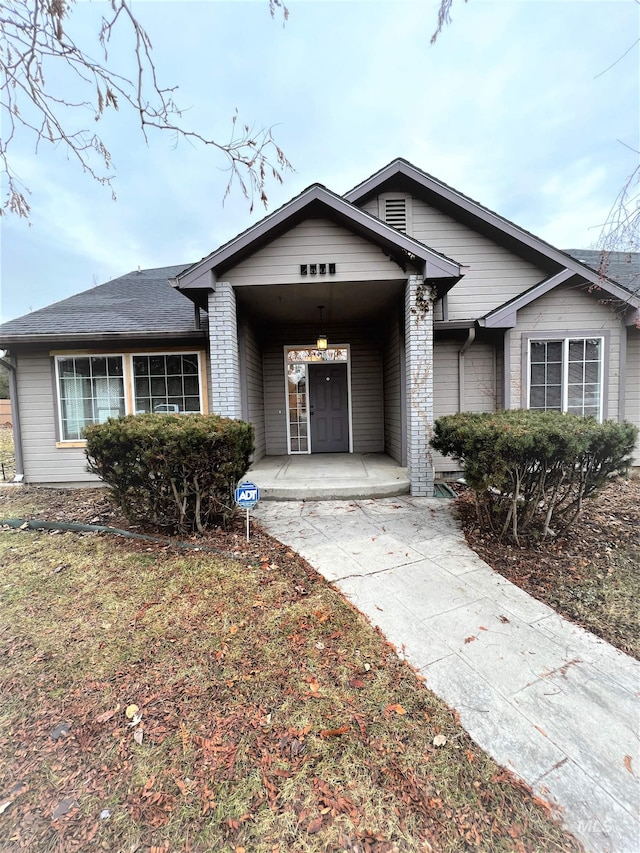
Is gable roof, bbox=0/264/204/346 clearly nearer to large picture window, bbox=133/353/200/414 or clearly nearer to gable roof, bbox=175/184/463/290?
large picture window, bbox=133/353/200/414

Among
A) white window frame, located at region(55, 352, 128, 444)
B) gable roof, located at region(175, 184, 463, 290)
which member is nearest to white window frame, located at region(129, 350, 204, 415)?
white window frame, located at region(55, 352, 128, 444)

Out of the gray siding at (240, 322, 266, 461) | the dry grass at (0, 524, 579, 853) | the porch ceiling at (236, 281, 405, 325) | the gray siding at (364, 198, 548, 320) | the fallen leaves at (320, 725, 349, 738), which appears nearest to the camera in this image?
the dry grass at (0, 524, 579, 853)

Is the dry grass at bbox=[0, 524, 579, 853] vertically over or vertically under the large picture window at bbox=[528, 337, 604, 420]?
under

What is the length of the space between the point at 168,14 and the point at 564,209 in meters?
5.45

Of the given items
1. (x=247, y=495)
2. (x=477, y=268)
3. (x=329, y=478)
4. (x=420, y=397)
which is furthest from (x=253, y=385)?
(x=477, y=268)

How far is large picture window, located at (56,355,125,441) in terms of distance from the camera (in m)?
6.62

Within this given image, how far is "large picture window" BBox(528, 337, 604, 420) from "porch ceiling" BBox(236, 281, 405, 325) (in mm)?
2755

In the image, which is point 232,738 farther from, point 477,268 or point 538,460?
point 477,268

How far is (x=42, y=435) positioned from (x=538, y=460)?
7.84m

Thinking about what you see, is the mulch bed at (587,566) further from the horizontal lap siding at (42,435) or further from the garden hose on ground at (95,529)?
the horizontal lap siding at (42,435)

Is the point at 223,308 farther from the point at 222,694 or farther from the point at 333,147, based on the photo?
the point at 222,694

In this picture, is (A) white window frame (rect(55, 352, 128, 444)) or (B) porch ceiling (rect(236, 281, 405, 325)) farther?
(A) white window frame (rect(55, 352, 128, 444))

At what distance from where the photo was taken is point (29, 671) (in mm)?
2143

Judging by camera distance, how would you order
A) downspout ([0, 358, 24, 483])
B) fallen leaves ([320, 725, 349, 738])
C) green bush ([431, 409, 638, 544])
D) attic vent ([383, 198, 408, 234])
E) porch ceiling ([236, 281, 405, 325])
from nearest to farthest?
1. fallen leaves ([320, 725, 349, 738])
2. green bush ([431, 409, 638, 544])
3. porch ceiling ([236, 281, 405, 325])
4. downspout ([0, 358, 24, 483])
5. attic vent ([383, 198, 408, 234])
